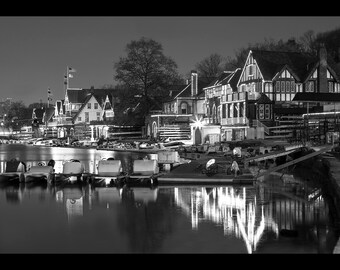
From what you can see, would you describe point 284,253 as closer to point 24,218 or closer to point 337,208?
point 337,208

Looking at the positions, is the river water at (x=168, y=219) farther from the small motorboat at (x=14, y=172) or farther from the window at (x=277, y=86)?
the window at (x=277, y=86)

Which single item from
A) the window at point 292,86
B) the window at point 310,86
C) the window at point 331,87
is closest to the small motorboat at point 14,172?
the window at point 292,86

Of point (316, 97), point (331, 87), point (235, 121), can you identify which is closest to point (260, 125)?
point (235, 121)

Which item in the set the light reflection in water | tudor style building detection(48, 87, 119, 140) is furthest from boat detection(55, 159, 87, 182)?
tudor style building detection(48, 87, 119, 140)

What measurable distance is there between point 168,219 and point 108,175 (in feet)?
42.2

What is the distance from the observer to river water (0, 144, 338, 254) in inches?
705

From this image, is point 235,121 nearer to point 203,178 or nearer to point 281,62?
point 281,62

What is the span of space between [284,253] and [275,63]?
5956 cm

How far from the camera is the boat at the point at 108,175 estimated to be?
34625 millimetres

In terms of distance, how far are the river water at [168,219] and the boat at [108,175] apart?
1426 millimetres

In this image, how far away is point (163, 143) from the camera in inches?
2997

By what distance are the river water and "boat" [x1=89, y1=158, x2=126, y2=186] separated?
A: 1.43m

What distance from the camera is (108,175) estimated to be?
34812mm

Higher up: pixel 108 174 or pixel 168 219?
pixel 108 174
